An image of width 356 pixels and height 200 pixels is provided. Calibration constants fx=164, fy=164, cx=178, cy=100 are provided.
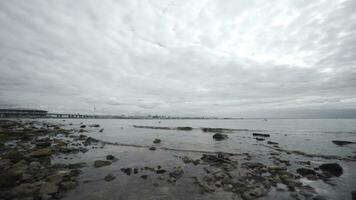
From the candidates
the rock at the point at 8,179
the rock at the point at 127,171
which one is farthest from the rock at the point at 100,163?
the rock at the point at 8,179

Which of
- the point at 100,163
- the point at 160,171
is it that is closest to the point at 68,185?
the point at 100,163

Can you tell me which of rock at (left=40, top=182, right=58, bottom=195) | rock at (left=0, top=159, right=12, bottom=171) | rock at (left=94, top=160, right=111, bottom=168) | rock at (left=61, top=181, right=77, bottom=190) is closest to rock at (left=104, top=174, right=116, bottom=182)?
rock at (left=61, top=181, right=77, bottom=190)

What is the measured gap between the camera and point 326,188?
12000mm

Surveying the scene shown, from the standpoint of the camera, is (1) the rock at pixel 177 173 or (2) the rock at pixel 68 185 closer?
(2) the rock at pixel 68 185

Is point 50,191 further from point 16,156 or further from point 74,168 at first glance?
point 16,156

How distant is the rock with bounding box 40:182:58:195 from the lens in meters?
10.3

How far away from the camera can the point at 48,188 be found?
10.6 m

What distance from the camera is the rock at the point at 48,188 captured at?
1029 cm

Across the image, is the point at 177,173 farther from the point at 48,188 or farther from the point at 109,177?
the point at 48,188

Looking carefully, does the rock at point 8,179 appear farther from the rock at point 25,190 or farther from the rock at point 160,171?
the rock at point 160,171

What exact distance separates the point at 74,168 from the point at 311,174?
2205cm

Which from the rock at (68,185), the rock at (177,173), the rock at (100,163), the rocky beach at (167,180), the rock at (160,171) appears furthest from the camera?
Answer: the rock at (100,163)

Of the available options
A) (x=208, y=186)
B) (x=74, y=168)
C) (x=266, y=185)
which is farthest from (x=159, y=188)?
(x=74, y=168)

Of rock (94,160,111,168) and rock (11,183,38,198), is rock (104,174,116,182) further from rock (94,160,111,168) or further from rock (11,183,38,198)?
rock (11,183,38,198)
